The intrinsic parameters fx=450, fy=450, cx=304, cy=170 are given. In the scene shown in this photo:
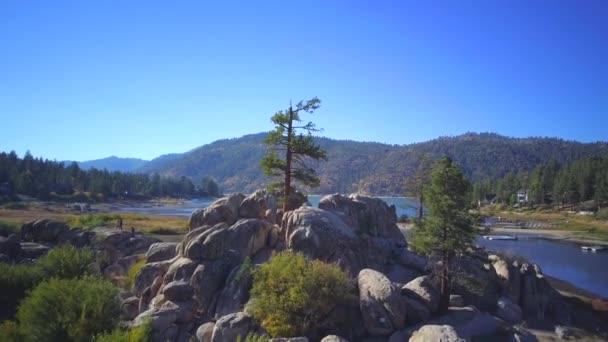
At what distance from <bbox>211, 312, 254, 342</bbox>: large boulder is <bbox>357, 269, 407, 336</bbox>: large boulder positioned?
21.0 feet

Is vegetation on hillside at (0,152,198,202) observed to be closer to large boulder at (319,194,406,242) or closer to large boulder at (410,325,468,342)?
large boulder at (319,194,406,242)

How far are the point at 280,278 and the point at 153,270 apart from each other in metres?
13.3

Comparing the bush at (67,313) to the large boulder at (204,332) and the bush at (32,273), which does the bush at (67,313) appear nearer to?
the large boulder at (204,332)

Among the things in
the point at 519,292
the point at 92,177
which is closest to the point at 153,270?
the point at 519,292

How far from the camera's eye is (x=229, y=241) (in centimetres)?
3209

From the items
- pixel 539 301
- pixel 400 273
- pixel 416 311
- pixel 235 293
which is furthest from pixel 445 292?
pixel 539 301

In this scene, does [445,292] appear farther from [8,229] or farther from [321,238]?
[8,229]

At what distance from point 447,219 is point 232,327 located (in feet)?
50.6

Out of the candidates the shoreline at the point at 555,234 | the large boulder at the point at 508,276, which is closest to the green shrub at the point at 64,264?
the large boulder at the point at 508,276

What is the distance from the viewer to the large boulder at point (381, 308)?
24.6 metres

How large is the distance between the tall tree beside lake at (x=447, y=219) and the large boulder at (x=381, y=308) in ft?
17.2

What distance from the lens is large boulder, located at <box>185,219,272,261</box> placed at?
31.5 meters

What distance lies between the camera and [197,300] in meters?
28.8

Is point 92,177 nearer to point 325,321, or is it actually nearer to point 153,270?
point 153,270
